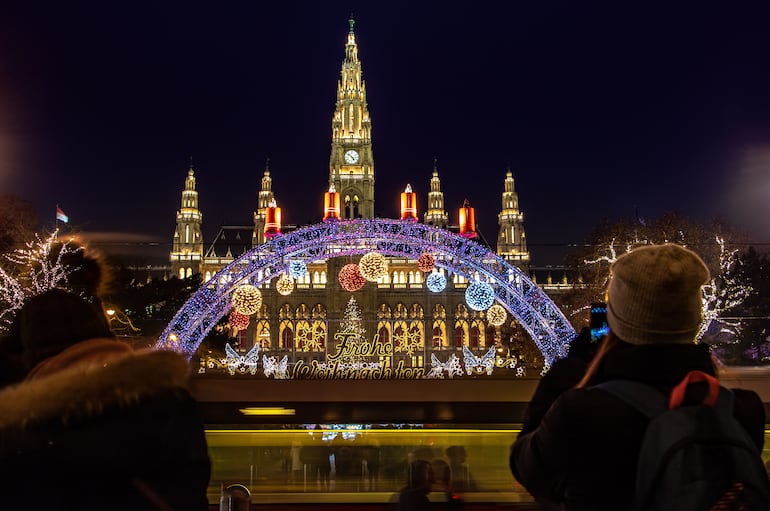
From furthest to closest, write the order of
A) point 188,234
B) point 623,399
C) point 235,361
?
point 188,234 < point 235,361 < point 623,399

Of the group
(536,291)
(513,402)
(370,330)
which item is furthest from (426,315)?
(513,402)

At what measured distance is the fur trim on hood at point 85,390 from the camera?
1889 mm

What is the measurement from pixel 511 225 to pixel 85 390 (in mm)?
74389

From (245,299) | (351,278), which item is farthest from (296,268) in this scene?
(351,278)

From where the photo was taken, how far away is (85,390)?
6.30 feet

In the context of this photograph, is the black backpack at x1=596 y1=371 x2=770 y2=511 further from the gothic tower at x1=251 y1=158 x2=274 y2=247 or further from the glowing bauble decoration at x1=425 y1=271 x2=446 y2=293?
the gothic tower at x1=251 y1=158 x2=274 y2=247

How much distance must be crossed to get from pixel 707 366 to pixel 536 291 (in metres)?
25.2

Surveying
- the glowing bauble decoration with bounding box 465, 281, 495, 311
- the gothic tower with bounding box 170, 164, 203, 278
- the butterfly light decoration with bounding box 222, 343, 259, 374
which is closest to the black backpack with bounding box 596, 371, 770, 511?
the glowing bauble decoration with bounding box 465, 281, 495, 311

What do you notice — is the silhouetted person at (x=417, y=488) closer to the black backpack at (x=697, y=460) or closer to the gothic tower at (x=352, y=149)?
the black backpack at (x=697, y=460)

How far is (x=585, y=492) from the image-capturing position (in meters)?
1.95

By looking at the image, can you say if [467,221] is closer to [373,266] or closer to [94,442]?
[373,266]

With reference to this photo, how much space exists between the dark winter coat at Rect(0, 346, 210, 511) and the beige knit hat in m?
1.25

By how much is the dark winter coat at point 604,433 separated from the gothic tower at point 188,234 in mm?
70848

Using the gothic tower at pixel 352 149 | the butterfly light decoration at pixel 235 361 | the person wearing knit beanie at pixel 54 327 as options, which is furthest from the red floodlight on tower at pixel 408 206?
the gothic tower at pixel 352 149
